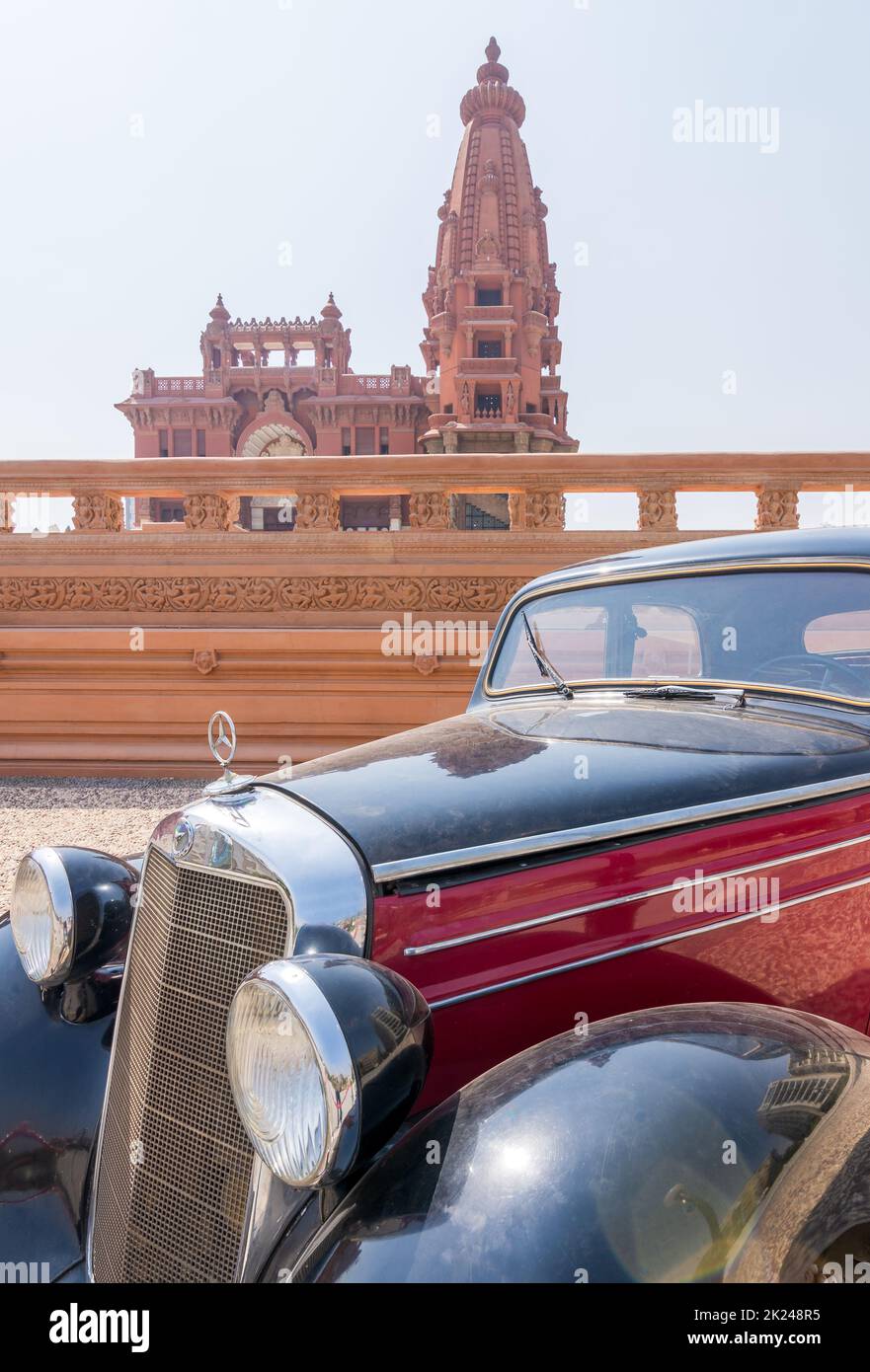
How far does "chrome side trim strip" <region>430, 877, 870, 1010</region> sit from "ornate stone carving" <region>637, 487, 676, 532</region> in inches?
221

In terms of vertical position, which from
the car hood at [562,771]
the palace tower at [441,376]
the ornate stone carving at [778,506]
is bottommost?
the car hood at [562,771]

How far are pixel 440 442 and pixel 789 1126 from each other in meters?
37.0

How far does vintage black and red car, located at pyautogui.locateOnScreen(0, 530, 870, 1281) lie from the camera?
1190mm

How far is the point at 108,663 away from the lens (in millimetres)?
7250

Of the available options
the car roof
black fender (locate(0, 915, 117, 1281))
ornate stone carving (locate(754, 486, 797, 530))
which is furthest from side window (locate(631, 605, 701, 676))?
ornate stone carving (locate(754, 486, 797, 530))

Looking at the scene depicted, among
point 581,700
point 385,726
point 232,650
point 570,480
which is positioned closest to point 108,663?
point 232,650

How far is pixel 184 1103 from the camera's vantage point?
5.37 feet

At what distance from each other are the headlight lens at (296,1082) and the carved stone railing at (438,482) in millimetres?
6259

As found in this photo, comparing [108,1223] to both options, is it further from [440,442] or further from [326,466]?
[440,442]

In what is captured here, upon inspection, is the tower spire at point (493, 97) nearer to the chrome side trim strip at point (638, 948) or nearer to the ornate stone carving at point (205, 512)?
the ornate stone carving at point (205, 512)

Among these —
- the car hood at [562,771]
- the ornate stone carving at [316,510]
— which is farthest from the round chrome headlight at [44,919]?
the ornate stone carving at [316,510]

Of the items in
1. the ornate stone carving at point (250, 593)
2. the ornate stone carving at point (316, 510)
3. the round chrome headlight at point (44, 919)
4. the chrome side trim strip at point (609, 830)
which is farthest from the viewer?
the ornate stone carving at point (316, 510)

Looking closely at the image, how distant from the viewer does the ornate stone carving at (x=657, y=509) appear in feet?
24.1

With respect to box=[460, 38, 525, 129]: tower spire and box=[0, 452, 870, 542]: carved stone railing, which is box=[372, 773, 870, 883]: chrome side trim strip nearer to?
box=[0, 452, 870, 542]: carved stone railing
